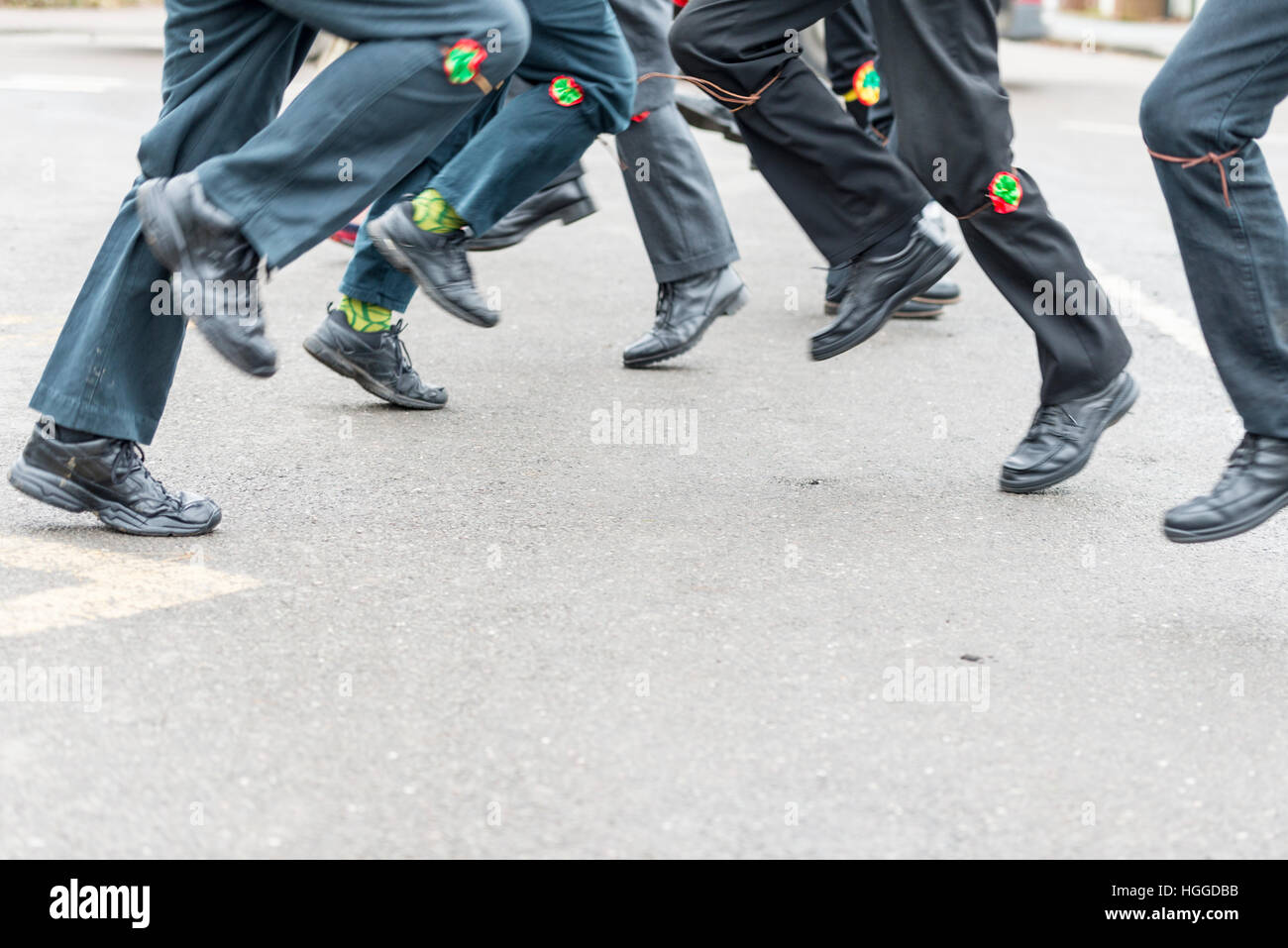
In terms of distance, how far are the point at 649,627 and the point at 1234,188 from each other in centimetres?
126

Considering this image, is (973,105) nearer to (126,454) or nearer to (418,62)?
(418,62)

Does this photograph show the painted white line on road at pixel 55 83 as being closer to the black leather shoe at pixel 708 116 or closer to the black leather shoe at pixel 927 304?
the black leather shoe at pixel 708 116

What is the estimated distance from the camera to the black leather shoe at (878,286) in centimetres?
378

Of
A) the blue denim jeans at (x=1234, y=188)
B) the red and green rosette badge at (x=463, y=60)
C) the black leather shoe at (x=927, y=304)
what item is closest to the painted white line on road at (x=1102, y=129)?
the black leather shoe at (x=927, y=304)

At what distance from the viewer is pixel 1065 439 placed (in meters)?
3.65

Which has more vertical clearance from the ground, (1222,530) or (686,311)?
(1222,530)

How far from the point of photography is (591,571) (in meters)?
3.10

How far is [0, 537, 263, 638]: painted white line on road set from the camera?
2768mm

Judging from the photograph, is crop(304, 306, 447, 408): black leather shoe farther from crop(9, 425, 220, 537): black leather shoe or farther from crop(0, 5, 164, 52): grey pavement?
crop(0, 5, 164, 52): grey pavement

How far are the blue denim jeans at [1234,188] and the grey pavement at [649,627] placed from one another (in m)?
0.42

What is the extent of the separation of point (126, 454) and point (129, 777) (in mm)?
1112

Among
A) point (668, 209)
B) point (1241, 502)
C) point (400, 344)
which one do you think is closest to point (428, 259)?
point (400, 344)

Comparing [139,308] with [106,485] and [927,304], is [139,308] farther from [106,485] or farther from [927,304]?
[927,304]
